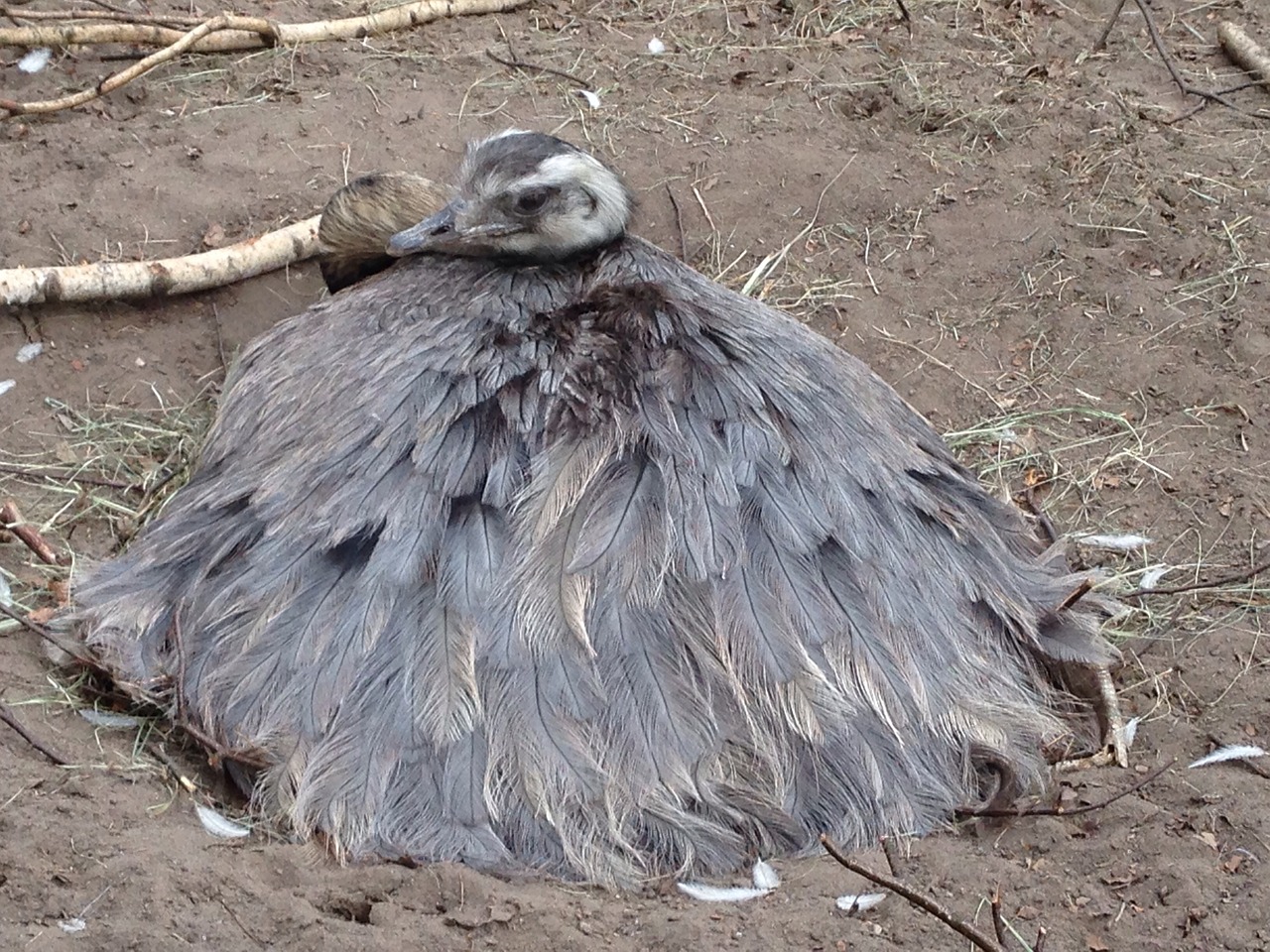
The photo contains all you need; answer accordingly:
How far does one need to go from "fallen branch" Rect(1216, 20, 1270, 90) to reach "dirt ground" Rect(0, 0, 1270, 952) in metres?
0.14

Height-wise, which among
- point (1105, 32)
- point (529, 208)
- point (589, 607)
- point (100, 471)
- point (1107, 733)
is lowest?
point (1107, 733)

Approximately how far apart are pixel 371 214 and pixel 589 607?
210cm

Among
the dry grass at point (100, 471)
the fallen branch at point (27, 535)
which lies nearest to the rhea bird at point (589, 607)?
the fallen branch at point (27, 535)

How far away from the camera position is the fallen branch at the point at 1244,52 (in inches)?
281

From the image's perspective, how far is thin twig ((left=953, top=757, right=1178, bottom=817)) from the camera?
3.61 metres

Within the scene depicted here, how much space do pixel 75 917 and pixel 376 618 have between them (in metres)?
0.94

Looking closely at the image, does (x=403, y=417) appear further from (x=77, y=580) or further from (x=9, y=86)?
(x=9, y=86)

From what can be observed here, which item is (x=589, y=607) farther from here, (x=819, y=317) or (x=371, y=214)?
(x=819, y=317)

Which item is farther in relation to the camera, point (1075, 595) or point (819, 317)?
point (819, 317)

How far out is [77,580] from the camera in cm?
408

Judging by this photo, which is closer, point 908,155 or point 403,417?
point 403,417

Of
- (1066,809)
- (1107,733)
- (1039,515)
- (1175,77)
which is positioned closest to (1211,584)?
(1039,515)

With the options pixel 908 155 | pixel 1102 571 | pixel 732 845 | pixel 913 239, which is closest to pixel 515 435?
pixel 732 845

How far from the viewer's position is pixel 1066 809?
12.0 feet
